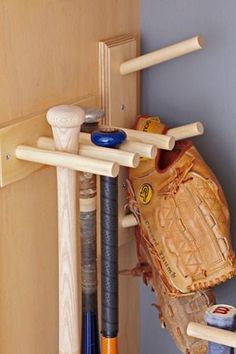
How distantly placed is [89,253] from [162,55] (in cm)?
34

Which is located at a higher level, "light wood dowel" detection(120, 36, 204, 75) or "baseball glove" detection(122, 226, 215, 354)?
"light wood dowel" detection(120, 36, 204, 75)

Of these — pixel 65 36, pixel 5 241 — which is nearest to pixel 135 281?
pixel 5 241

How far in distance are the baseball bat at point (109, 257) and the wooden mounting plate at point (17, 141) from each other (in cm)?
10

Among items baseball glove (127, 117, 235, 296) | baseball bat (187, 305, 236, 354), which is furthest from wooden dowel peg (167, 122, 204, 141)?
baseball bat (187, 305, 236, 354)

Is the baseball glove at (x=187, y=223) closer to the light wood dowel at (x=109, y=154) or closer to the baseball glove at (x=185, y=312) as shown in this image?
the baseball glove at (x=185, y=312)

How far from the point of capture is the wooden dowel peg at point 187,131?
130 centimetres

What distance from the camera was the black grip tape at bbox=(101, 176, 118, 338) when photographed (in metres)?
1.24

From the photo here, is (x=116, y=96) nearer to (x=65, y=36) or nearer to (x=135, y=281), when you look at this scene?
(x=65, y=36)

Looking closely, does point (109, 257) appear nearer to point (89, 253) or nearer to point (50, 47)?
point (89, 253)

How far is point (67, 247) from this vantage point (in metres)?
1.20

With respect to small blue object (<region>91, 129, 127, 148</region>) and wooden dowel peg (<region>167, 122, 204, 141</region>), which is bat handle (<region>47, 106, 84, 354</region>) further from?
wooden dowel peg (<region>167, 122, 204, 141</region>)

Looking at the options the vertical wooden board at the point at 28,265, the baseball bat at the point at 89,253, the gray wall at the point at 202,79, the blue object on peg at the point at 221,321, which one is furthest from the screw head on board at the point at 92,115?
the blue object on peg at the point at 221,321

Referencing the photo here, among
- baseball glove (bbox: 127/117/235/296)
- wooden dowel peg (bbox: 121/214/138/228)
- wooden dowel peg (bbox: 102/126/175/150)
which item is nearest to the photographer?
wooden dowel peg (bbox: 102/126/175/150)

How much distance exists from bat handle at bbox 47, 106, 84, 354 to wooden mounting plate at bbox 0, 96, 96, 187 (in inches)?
2.1
